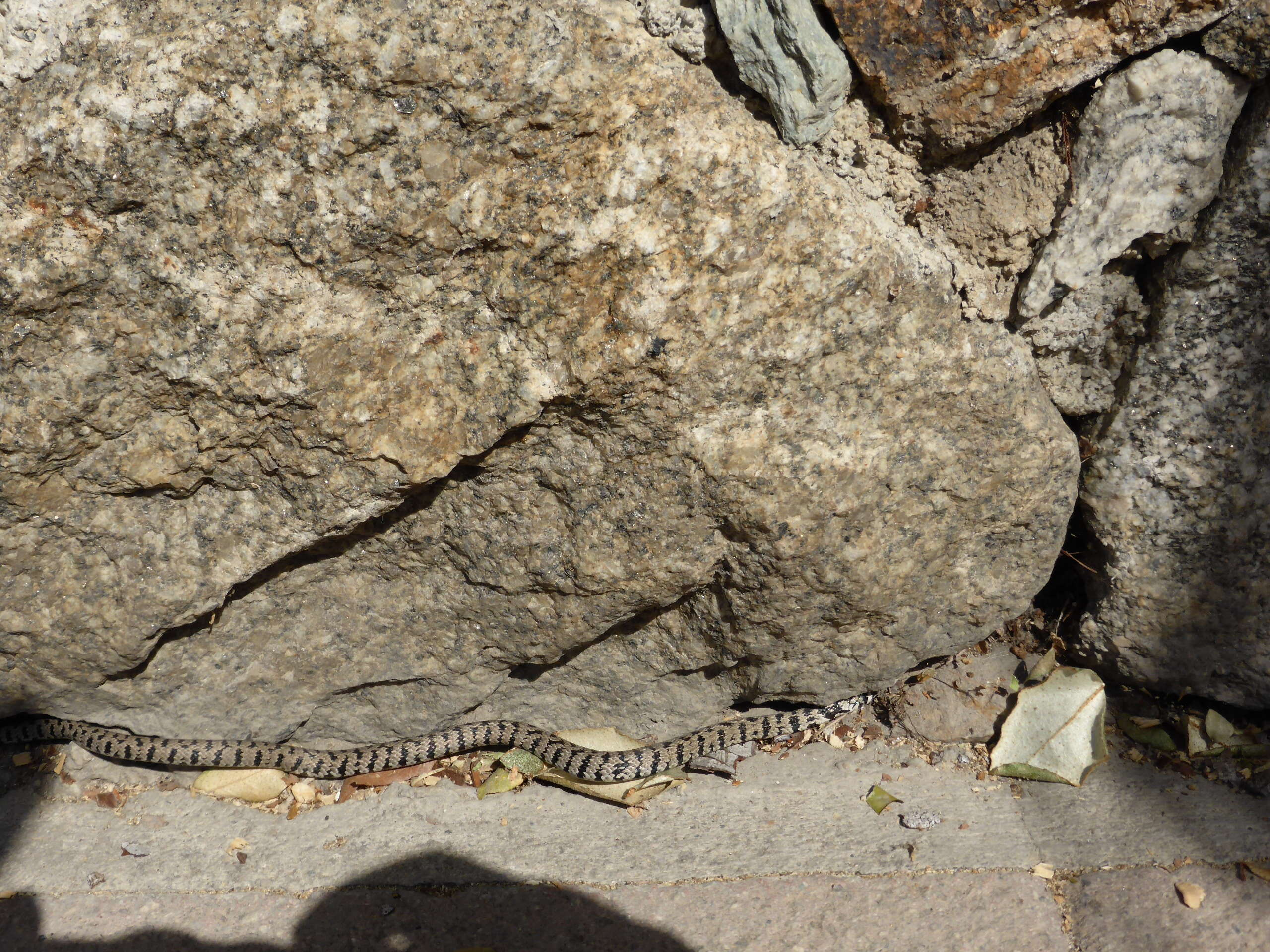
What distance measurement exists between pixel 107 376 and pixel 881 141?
254cm

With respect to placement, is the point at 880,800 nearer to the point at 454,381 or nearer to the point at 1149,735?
the point at 1149,735

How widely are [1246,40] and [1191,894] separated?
2.70m

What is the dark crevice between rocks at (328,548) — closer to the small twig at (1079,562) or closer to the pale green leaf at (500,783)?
the pale green leaf at (500,783)

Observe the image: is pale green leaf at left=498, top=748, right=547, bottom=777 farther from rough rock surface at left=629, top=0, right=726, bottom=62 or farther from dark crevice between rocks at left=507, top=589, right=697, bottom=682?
rough rock surface at left=629, top=0, right=726, bottom=62

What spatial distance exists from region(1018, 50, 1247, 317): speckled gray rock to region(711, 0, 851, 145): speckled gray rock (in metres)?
0.83

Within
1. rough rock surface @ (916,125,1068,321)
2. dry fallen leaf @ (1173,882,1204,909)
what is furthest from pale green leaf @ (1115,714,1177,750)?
rough rock surface @ (916,125,1068,321)

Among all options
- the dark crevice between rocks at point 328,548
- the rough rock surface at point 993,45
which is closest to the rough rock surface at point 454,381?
the dark crevice between rocks at point 328,548

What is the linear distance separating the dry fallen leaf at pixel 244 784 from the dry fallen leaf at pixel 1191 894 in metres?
3.38

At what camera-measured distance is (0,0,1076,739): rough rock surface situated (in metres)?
2.45

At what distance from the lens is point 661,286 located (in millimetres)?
2604

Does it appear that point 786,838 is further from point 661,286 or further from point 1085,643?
point 661,286

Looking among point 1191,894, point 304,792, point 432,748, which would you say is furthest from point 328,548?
point 1191,894

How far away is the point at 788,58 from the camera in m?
2.54

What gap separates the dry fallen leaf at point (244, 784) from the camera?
3.60 m
